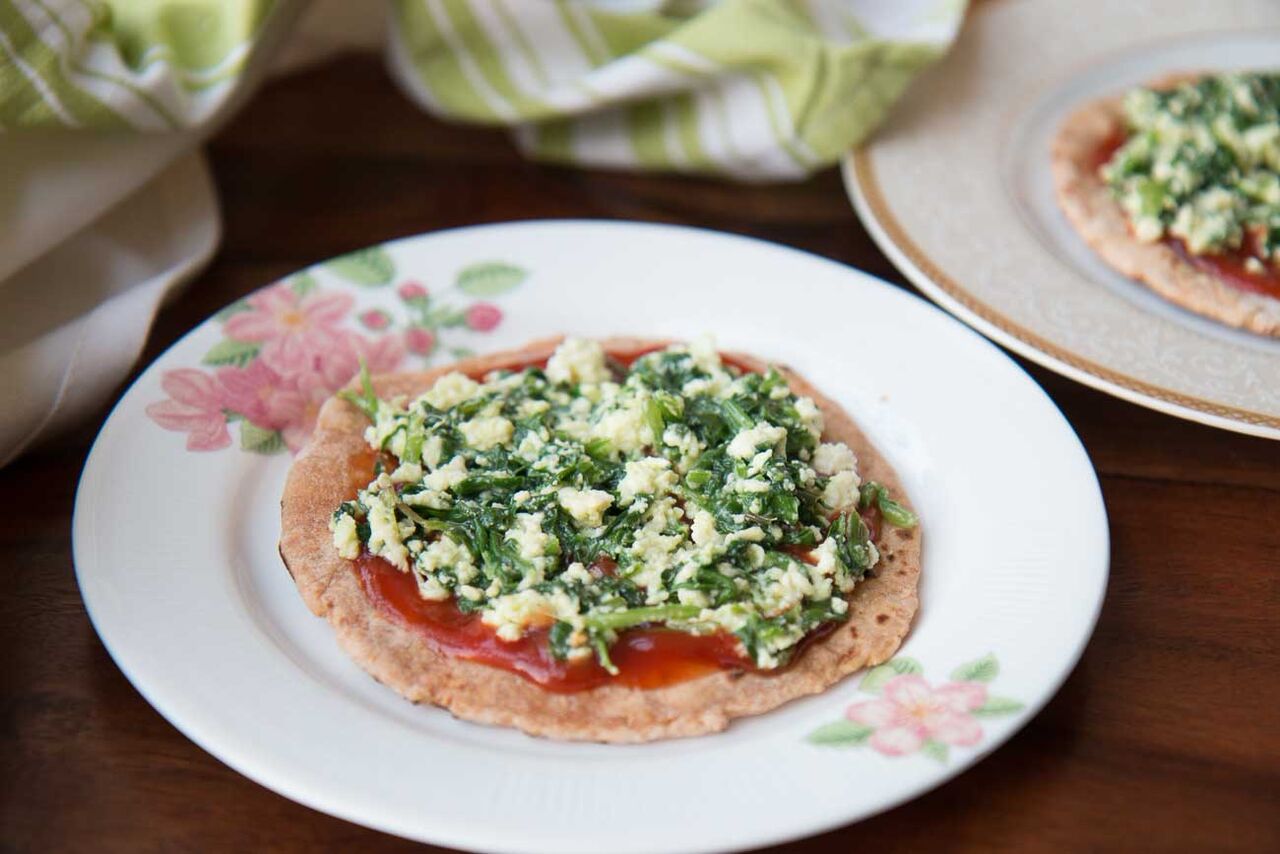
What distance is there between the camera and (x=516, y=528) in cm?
256

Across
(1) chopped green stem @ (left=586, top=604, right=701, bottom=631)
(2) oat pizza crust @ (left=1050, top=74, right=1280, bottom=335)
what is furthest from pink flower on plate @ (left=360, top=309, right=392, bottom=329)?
(2) oat pizza crust @ (left=1050, top=74, right=1280, bottom=335)

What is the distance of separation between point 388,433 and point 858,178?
5.35 feet

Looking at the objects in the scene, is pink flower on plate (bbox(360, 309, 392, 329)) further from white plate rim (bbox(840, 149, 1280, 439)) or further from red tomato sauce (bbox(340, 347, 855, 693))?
white plate rim (bbox(840, 149, 1280, 439))

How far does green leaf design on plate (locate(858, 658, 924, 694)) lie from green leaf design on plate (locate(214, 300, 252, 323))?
1752 mm

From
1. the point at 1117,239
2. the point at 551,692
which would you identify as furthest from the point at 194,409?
the point at 1117,239

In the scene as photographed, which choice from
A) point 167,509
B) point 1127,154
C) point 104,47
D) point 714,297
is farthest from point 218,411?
point 1127,154

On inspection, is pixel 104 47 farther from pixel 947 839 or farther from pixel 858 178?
Result: pixel 947 839

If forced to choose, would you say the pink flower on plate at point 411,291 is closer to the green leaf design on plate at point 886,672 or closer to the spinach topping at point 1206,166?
the green leaf design on plate at point 886,672

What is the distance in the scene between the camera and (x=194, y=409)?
9.25 ft

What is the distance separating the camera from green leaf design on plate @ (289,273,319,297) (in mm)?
3186

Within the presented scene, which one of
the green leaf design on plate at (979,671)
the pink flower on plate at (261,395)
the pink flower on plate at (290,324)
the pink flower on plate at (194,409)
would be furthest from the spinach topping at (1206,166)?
the pink flower on plate at (194,409)

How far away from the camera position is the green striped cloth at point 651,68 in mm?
3662

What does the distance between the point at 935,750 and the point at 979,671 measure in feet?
0.77

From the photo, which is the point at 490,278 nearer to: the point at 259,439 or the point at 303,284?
the point at 303,284
